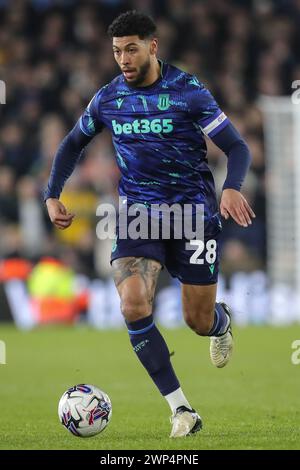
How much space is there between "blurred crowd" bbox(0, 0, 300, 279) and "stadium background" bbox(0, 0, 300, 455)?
23mm

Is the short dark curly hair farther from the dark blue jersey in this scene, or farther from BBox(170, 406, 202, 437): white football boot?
BBox(170, 406, 202, 437): white football boot

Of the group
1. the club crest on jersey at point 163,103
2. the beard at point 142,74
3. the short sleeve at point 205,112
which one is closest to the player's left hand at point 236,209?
the short sleeve at point 205,112

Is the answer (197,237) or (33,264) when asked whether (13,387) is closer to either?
(197,237)

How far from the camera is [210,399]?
8492 mm

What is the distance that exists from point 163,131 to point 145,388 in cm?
332

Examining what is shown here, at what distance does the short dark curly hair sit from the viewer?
6484mm

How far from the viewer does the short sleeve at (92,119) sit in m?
6.86

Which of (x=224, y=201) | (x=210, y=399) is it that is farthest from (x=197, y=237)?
(x=210, y=399)

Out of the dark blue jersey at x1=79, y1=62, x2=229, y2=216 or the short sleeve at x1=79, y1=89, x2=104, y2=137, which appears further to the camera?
the short sleeve at x1=79, y1=89, x2=104, y2=137

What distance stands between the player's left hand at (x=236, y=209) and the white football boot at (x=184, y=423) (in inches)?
42.5

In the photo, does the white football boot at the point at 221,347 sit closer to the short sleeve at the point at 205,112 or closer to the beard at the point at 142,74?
the short sleeve at the point at 205,112

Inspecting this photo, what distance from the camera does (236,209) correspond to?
244 inches

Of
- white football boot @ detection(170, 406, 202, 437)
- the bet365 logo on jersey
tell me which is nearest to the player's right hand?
the bet365 logo on jersey

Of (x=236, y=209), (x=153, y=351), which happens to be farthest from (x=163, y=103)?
(x=153, y=351)
